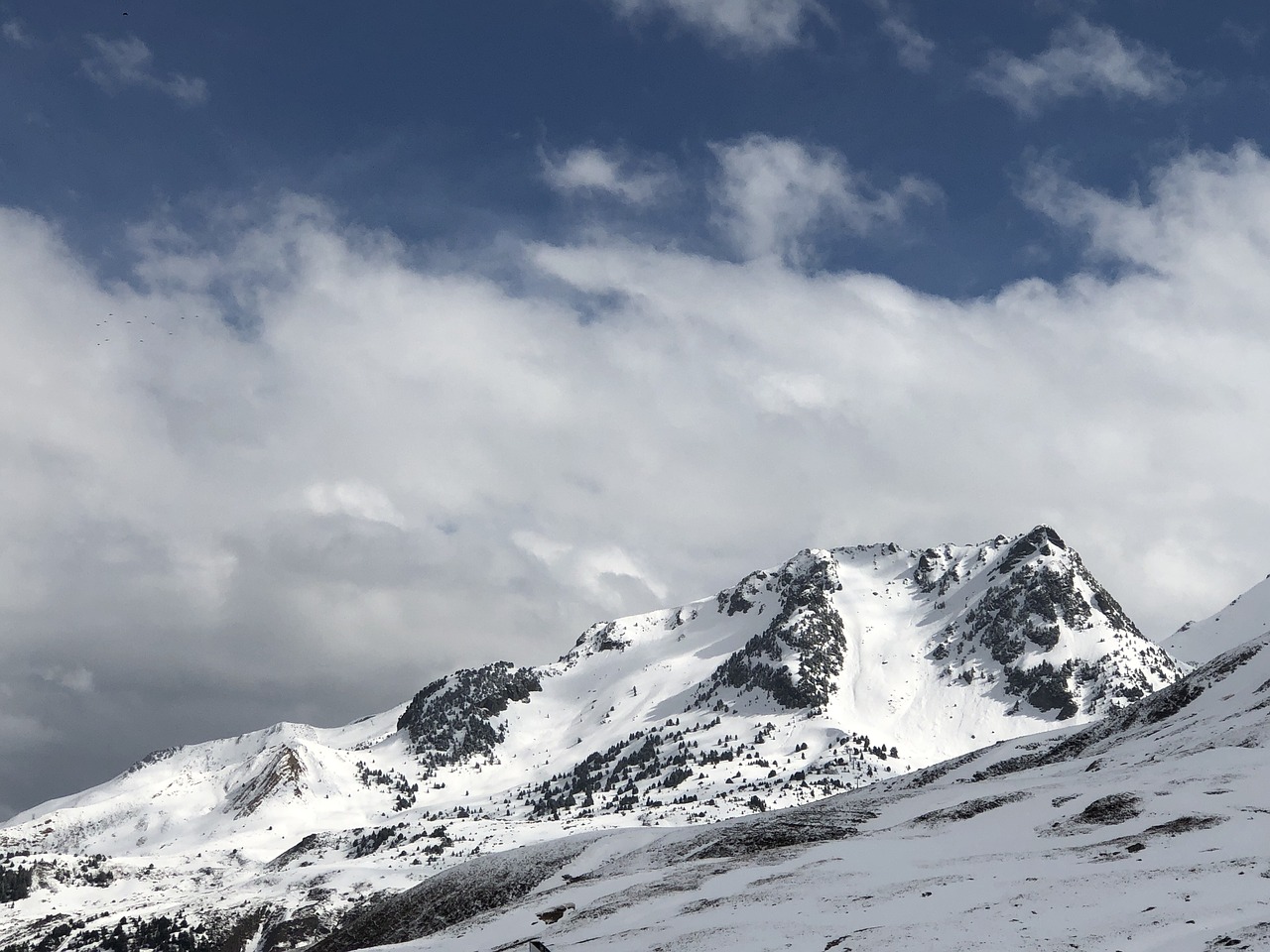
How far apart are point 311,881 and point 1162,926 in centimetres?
18945

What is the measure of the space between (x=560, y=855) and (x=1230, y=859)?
47855 mm

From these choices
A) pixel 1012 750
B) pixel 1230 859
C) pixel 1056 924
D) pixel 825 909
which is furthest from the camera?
pixel 1012 750

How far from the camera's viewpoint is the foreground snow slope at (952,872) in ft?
95.0

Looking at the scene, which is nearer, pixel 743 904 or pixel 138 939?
pixel 743 904

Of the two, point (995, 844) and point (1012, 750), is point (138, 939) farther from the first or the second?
point (995, 844)

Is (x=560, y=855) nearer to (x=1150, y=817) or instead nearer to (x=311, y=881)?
(x=1150, y=817)

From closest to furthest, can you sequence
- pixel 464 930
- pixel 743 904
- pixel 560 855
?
1. pixel 743 904
2. pixel 464 930
3. pixel 560 855

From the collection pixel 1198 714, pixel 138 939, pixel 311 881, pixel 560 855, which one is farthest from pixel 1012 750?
pixel 138 939

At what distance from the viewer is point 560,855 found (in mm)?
70562

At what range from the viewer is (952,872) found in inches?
1571

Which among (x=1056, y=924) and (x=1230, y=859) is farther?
(x=1230, y=859)

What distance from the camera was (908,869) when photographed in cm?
4231

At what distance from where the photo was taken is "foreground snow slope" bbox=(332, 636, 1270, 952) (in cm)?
2895

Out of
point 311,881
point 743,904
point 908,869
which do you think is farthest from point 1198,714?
point 311,881
